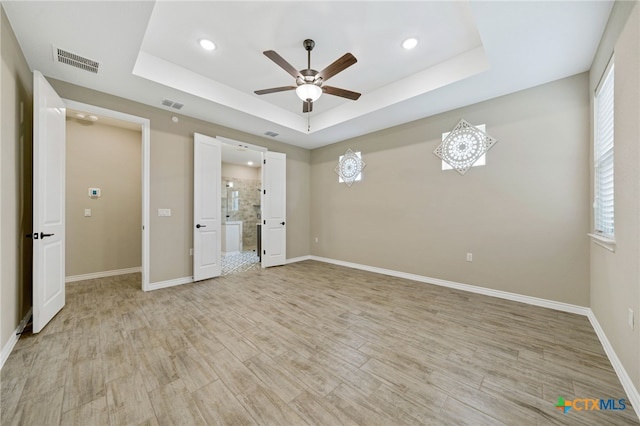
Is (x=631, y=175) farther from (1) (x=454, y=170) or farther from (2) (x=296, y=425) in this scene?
(2) (x=296, y=425)

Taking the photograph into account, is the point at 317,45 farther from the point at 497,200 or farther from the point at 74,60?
the point at 497,200

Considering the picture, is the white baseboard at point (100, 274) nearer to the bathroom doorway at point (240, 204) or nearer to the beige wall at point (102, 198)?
the beige wall at point (102, 198)

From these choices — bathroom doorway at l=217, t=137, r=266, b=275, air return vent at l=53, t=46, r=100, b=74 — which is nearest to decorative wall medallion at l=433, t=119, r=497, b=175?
bathroom doorway at l=217, t=137, r=266, b=275

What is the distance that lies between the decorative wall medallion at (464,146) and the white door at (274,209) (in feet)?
10.2

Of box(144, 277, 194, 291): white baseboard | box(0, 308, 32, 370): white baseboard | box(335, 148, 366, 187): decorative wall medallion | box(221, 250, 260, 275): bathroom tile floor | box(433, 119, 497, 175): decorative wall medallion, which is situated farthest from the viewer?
box(335, 148, 366, 187): decorative wall medallion

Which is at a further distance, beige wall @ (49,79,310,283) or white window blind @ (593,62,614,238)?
beige wall @ (49,79,310,283)

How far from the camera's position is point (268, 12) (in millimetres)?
2197

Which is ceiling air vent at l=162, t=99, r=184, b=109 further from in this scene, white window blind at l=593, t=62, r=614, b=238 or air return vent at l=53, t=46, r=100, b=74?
white window blind at l=593, t=62, r=614, b=238

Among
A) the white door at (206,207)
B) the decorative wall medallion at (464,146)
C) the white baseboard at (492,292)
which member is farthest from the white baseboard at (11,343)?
the decorative wall medallion at (464,146)

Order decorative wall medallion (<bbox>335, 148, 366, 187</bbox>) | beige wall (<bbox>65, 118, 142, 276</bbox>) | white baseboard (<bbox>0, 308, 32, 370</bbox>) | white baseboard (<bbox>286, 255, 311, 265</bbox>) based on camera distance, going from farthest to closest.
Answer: white baseboard (<bbox>286, 255, 311, 265</bbox>)
decorative wall medallion (<bbox>335, 148, 366, 187</bbox>)
beige wall (<bbox>65, 118, 142, 276</bbox>)
white baseboard (<bbox>0, 308, 32, 370</bbox>)

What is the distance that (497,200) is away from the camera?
3189 mm

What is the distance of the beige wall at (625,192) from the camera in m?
1.43

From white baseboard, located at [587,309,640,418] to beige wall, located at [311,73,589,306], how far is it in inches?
25.0

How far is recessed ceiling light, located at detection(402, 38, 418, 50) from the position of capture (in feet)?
8.32
